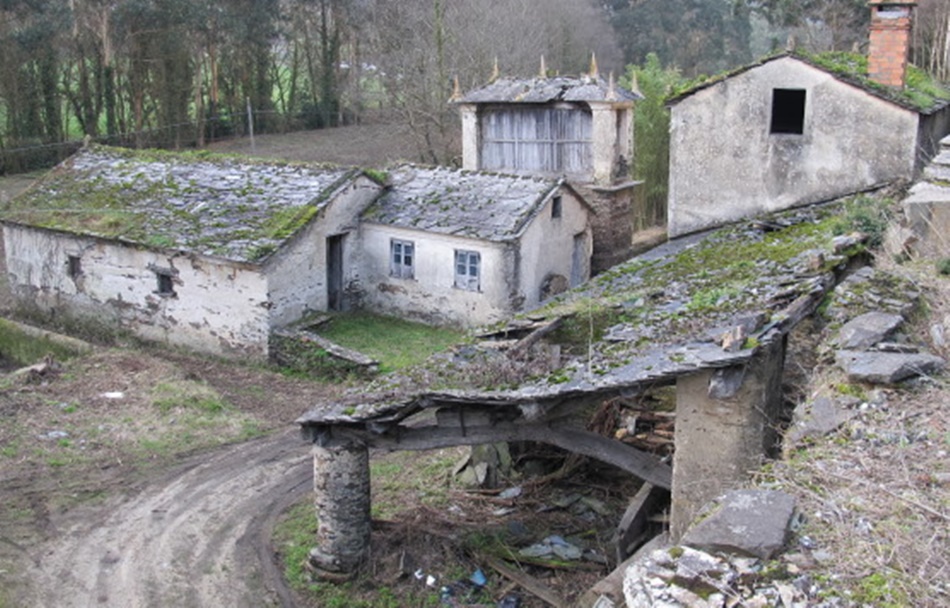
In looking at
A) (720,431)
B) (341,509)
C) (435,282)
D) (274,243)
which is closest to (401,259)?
(435,282)

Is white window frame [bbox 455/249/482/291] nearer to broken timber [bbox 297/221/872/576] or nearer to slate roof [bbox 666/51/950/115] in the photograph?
slate roof [bbox 666/51/950/115]

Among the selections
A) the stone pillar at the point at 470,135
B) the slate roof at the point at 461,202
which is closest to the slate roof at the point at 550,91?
the stone pillar at the point at 470,135

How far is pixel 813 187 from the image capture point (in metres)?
17.9

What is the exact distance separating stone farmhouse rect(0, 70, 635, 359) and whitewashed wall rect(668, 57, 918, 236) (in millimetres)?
3855

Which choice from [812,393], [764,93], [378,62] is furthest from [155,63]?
[812,393]

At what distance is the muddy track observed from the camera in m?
11.7

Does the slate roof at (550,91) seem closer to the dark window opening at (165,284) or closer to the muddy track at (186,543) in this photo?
the dark window opening at (165,284)

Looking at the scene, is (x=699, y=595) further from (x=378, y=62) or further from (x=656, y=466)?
(x=378, y=62)

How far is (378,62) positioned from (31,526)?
2841cm

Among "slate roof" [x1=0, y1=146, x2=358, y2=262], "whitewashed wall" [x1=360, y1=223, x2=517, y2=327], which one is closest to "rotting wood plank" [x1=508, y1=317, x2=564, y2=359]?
"whitewashed wall" [x1=360, y1=223, x2=517, y2=327]

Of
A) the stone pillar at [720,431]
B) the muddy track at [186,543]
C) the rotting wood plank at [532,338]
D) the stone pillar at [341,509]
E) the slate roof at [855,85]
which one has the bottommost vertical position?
the muddy track at [186,543]

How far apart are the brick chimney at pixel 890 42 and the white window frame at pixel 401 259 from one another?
34.2ft

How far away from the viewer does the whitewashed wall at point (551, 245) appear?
21.7 metres

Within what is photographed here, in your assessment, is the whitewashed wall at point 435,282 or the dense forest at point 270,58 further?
the dense forest at point 270,58
